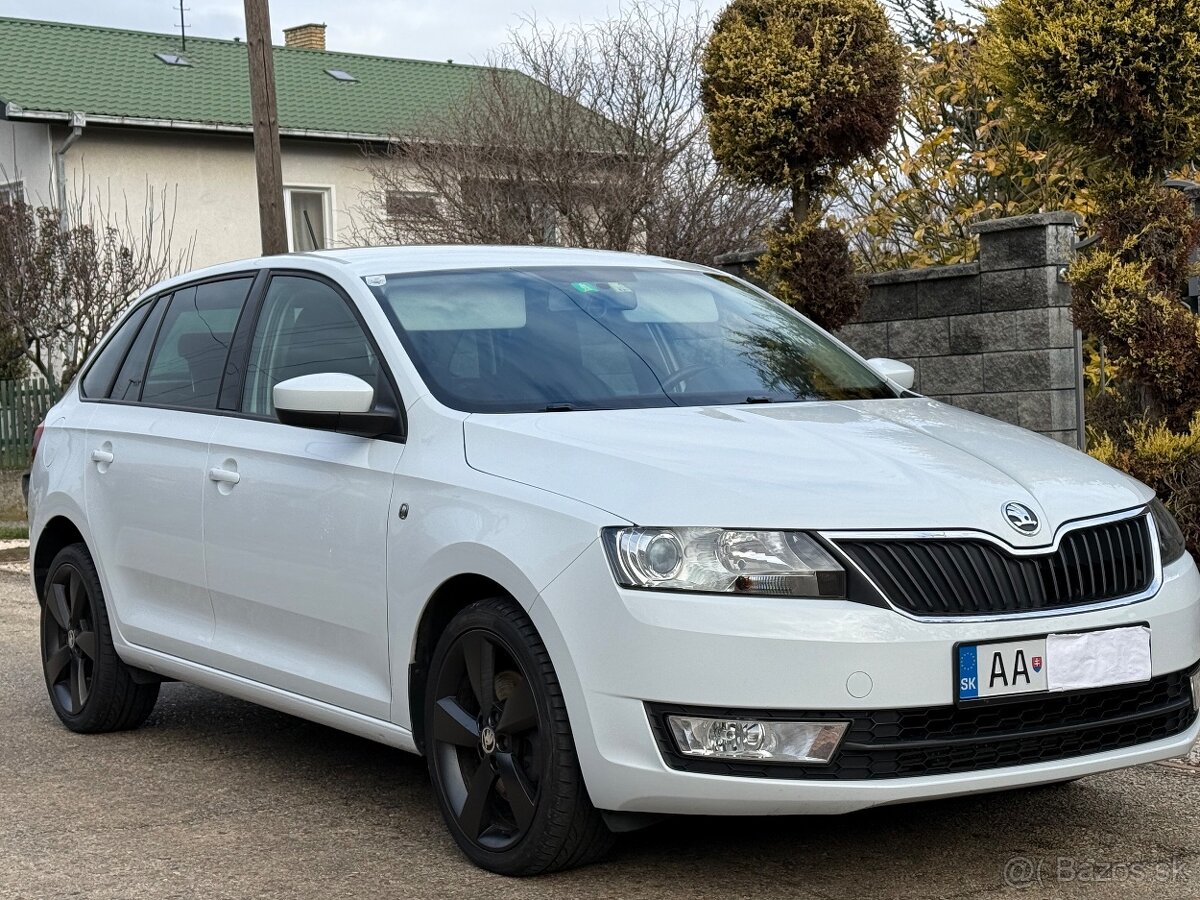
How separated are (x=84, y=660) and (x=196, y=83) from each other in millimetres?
19171

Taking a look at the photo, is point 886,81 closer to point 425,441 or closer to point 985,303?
point 985,303

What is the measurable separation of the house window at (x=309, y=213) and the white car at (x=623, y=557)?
18774 mm

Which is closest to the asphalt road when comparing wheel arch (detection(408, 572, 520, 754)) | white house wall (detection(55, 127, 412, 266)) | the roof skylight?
wheel arch (detection(408, 572, 520, 754))

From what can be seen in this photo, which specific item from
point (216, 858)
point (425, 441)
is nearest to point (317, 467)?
point (425, 441)

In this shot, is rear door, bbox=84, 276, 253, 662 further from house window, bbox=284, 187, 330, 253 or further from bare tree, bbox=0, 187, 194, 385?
house window, bbox=284, 187, 330, 253

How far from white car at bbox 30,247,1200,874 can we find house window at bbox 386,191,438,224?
1197 centimetres

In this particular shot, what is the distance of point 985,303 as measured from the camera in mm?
10219

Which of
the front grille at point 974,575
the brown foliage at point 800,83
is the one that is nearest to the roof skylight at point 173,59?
the brown foliage at point 800,83

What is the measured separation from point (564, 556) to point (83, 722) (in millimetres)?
3123

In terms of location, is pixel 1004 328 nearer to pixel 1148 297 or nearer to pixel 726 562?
pixel 1148 297

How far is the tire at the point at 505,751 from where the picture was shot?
13.5 ft

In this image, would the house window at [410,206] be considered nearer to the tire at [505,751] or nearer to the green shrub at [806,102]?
the green shrub at [806,102]

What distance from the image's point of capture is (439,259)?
5473mm

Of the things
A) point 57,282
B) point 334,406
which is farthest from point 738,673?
point 57,282
